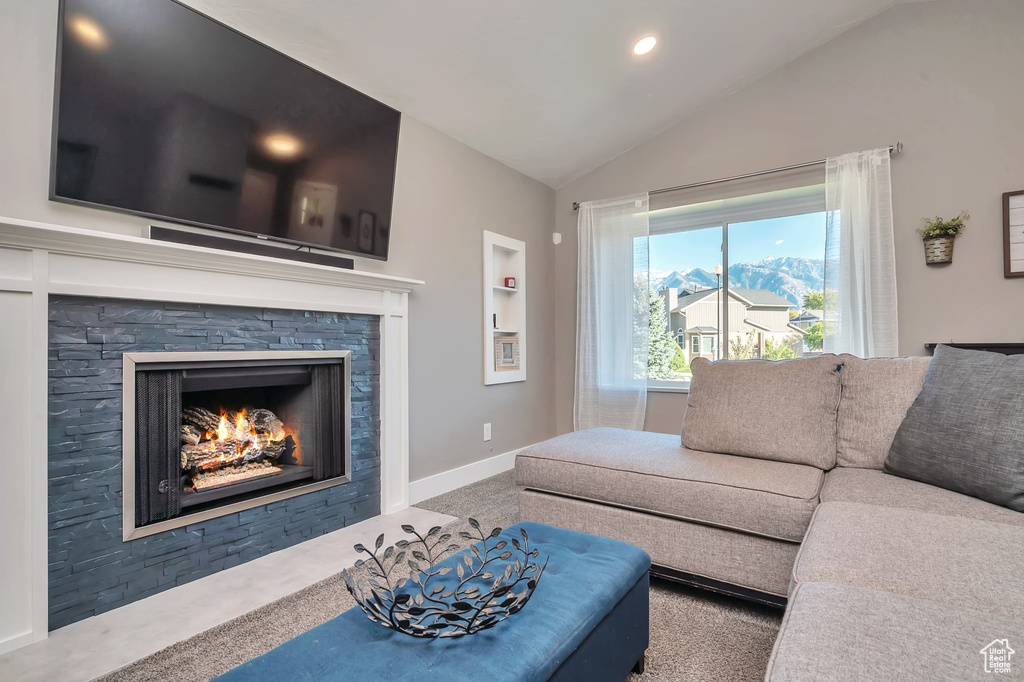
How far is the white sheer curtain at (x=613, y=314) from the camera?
3955 mm

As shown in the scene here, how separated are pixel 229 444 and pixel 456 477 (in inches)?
56.5

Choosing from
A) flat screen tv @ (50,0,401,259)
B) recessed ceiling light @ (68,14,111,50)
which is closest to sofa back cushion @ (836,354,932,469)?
flat screen tv @ (50,0,401,259)

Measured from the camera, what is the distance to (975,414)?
1.58 metres

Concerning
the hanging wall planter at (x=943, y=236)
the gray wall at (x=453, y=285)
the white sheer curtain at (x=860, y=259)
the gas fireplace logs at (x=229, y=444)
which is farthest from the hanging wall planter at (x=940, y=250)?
the gas fireplace logs at (x=229, y=444)

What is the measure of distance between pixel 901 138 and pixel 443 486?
353 cm

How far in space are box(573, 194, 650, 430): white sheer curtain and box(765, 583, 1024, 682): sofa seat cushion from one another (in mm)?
3006

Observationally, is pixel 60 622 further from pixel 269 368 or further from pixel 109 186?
pixel 109 186

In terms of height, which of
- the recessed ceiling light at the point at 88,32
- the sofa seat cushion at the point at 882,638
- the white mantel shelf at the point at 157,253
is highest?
the recessed ceiling light at the point at 88,32

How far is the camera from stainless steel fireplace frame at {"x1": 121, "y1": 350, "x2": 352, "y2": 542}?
5.93ft

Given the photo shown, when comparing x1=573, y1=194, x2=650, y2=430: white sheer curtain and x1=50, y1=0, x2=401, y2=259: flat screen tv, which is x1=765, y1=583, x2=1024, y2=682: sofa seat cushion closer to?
x1=50, y1=0, x2=401, y2=259: flat screen tv

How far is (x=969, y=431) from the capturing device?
5.15 ft

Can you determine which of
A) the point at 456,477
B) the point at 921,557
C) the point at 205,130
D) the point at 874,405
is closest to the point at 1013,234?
the point at 874,405

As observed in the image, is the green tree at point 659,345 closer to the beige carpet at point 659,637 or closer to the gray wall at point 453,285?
the gray wall at point 453,285

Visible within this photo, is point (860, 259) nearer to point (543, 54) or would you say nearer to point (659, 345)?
point (659, 345)
